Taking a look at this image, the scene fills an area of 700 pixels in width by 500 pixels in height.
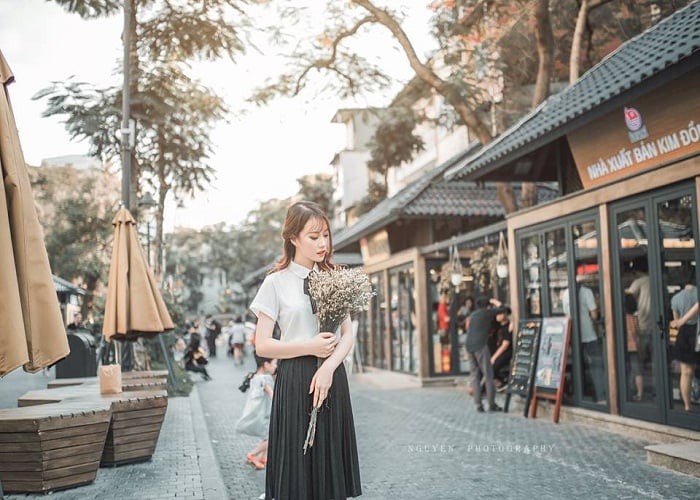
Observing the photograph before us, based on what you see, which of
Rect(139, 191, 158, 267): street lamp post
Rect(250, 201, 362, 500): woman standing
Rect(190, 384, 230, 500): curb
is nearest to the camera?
Rect(250, 201, 362, 500): woman standing

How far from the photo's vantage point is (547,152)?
13180mm

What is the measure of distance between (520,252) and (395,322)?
853cm

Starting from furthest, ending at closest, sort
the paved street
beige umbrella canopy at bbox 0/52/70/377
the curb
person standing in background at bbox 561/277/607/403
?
person standing in background at bbox 561/277/607/403 → the paved street → the curb → beige umbrella canopy at bbox 0/52/70/377

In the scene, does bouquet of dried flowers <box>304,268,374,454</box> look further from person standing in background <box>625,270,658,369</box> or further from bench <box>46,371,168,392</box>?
person standing in background <box>625,270,658,369</box>

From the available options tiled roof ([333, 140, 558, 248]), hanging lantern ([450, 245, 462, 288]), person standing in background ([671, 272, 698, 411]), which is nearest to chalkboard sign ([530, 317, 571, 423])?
person standing in background ([671, 272, 698, 411])

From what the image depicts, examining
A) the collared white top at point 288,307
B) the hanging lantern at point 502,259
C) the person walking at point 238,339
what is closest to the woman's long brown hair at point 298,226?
the collared white top at point 288,307

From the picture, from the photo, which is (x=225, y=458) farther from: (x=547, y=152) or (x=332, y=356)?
(x=547, y=152)

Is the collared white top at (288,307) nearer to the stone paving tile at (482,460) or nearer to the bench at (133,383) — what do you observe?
the stone paving tile at (482,460)

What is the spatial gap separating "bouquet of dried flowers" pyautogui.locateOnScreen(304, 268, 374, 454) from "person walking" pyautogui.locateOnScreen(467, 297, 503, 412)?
30.3 ft

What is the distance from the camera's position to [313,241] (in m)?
3.98

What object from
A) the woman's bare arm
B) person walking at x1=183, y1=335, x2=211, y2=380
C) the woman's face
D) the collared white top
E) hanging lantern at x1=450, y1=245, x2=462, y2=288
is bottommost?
person walking at x1=183, y1=335, x2=211, y2=380

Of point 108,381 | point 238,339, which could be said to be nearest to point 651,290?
point 108,381

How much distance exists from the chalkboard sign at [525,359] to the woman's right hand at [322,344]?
8.35 metres

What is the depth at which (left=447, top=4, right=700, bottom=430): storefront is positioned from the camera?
8.51 meters
